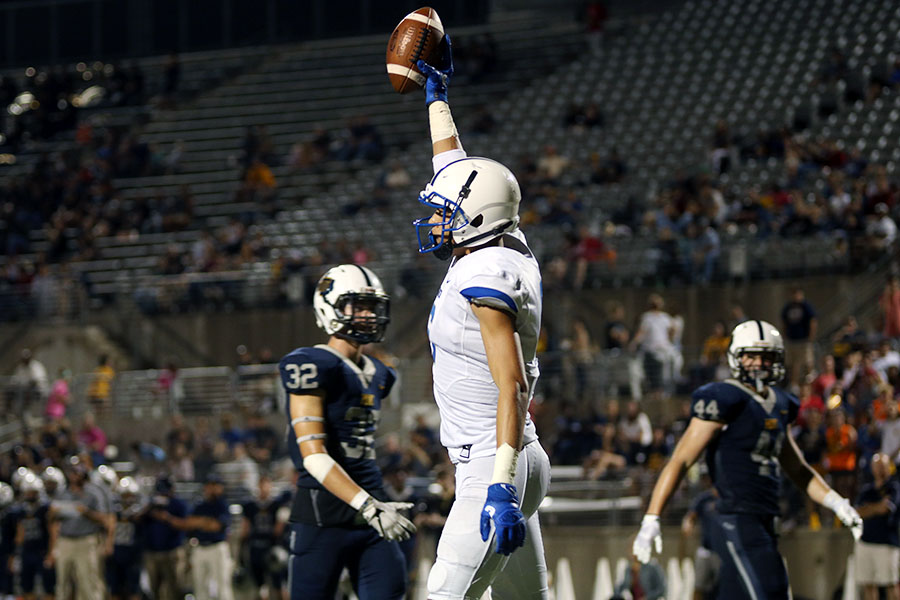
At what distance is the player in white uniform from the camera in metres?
4.91

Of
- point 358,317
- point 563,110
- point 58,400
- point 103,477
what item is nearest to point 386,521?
Result: point 358,317

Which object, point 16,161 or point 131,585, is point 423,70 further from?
point 16,161

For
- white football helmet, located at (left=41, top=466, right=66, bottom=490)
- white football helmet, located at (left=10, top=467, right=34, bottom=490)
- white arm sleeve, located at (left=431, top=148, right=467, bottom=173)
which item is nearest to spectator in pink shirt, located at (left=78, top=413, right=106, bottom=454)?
white football helmet, located at (left=10, top=467, right=34, bottom=490)

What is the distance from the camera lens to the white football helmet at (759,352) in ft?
24.6

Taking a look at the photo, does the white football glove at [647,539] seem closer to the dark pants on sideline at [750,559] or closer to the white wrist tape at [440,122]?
the dark pants on sideline at [750,559]

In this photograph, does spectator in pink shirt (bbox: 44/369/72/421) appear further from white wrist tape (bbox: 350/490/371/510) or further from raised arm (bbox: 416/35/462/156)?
raised arm (bbox: 416/35/462/156)

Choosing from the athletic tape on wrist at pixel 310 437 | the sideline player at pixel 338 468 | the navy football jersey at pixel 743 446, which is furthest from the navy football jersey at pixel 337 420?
the navy football jersey at pixel 743 446

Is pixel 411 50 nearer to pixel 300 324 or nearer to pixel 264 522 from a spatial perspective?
pixel 264 522

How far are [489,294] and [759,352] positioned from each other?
3.00 meters

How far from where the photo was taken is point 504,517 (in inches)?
187

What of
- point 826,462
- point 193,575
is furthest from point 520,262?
point 193,575

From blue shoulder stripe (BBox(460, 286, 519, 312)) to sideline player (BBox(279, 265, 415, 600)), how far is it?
1627mm

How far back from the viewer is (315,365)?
21.7ft

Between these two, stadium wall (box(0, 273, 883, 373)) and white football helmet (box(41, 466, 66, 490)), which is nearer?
white football helmet (box(41, 466, 66, 490))
